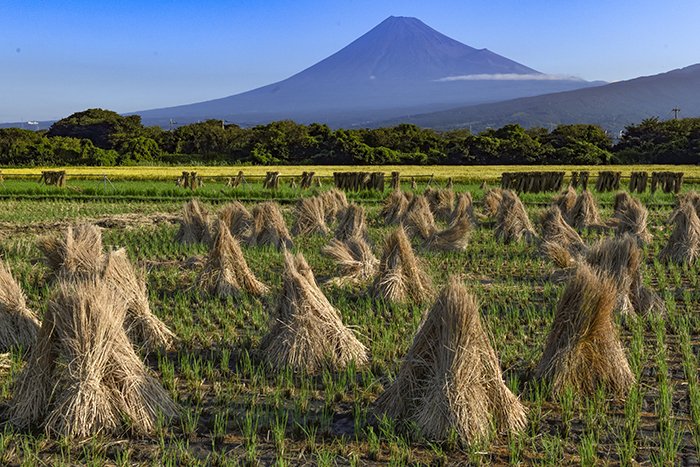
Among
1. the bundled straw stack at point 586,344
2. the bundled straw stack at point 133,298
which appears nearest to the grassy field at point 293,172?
the bundled straw stack at point 133,298

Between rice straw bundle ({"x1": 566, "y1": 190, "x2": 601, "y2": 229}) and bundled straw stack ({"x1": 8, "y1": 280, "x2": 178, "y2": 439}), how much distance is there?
10393 mm

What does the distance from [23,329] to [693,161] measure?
43112 mm

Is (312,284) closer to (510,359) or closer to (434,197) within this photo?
(510,359)

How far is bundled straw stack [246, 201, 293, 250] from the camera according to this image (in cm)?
1128

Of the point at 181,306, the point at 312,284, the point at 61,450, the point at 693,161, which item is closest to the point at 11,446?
the point at 61,450

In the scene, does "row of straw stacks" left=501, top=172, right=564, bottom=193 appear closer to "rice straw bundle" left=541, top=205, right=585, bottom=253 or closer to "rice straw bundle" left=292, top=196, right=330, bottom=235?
"rice straw bundle" left=541, top=205, right=585, bottom=253

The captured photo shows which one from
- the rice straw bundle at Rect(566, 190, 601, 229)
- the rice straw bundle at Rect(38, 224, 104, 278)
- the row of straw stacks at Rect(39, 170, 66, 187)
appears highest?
the rice straw bundle at Rect(38, 224, 104, 278)

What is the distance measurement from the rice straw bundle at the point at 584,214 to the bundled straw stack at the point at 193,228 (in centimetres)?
682

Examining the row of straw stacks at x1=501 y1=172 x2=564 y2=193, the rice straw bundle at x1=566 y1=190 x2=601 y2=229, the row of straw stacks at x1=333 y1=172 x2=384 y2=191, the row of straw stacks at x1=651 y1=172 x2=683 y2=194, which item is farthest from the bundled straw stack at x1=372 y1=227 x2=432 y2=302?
the row of straw stacks at x1=651 y1=172 x2=683 y2=194

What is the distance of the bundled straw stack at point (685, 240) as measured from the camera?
973 cm

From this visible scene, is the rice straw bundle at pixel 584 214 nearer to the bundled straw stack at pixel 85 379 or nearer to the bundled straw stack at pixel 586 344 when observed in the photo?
the bundled straw stack at pixel 586 344

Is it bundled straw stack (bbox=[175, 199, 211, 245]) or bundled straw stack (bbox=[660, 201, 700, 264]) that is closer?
bundled straw stack (bbox=[660, 201, 700, 264])

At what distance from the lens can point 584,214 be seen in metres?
13.2

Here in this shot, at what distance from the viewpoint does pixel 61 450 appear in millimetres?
3891
